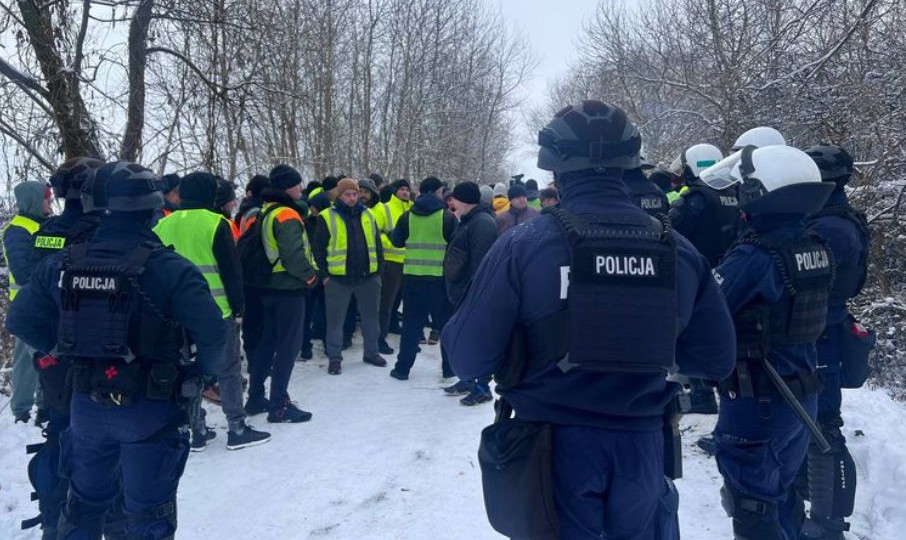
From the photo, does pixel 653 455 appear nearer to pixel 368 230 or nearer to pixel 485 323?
Result: pixel 485 323

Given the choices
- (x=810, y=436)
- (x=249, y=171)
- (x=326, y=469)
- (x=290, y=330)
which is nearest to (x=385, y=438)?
(x=326, y=469)

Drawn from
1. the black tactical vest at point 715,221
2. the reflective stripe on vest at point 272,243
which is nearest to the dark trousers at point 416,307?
the reflective stripe on vest at point 272,243

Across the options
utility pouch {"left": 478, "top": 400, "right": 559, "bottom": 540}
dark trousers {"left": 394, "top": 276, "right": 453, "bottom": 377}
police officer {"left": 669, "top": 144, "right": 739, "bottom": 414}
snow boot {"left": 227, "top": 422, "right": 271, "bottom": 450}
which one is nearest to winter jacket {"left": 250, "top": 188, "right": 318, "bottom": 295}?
snow boot {"left": 227, "top": 422, "right": 271, "bottom": 450}

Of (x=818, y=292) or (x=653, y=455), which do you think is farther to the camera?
(x=818, y=292)

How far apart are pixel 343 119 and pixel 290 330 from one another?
17330mm

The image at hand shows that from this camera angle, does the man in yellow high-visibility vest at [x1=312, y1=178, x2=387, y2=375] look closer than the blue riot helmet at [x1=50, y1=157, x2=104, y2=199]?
No

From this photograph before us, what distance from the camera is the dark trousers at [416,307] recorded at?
23.4 ft

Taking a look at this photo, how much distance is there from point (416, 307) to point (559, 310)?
195 inches

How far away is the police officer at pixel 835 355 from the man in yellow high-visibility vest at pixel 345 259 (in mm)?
4727

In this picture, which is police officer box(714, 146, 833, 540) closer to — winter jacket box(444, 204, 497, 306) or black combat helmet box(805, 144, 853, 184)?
black combat helmet box(805, 144, 853, 184)

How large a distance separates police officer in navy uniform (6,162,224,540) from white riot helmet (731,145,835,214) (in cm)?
271

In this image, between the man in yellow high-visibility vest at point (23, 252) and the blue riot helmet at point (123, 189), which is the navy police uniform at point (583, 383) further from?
the man in yellow high-visibility vest at point (23, 252)

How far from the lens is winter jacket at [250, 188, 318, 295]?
5.82m

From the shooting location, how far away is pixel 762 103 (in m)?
11.9
